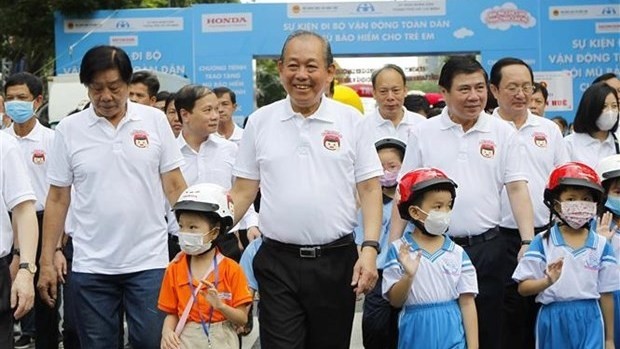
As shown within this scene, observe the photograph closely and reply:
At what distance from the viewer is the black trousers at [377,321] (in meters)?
5.54

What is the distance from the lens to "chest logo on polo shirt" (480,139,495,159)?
5289 mm

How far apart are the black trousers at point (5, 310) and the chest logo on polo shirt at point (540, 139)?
3374mm

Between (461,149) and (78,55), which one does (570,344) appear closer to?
(461,149)

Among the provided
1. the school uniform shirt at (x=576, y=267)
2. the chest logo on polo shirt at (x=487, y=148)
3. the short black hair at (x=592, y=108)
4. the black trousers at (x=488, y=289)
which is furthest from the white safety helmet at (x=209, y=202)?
the short black hair at (x=592, y=108)

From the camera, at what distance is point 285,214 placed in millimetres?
4602

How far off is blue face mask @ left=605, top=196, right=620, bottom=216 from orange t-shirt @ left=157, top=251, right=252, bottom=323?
2.31 metres

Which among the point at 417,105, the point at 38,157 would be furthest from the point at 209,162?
the point at 417,105

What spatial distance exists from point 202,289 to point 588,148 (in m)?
3.22

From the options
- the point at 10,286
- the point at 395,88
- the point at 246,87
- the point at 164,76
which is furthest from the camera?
the point at 246,87

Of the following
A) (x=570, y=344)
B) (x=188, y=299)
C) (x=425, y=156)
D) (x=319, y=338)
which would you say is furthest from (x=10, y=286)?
(x=570, y=344)

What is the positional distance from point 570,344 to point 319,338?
4.90 ft

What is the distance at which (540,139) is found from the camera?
6105mm

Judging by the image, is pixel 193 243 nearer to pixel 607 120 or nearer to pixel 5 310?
pixel 5 310

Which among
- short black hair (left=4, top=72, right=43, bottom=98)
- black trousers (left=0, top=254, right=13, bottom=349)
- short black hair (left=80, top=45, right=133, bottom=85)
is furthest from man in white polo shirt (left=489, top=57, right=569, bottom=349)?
short black hair (left=4, top=72, right=43, bottom=98)
